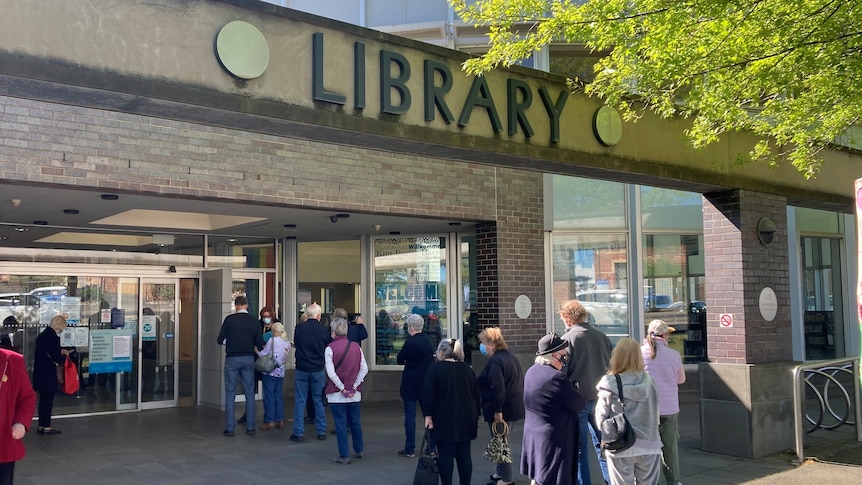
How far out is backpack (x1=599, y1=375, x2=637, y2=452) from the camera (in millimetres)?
5227

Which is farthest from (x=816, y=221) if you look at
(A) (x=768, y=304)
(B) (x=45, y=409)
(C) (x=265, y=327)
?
(B) (x=45, y=409)

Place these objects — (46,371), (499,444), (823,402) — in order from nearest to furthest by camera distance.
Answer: (499,444), (823,402), (46,371)

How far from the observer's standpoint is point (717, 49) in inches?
279

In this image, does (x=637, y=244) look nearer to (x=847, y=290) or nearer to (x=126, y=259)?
(x=847, y=290)

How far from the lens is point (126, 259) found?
1284 cm

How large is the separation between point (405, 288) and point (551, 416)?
29.6 ft

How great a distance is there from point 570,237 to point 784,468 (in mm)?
6119

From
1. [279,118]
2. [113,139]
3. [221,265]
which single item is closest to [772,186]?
[279,118]

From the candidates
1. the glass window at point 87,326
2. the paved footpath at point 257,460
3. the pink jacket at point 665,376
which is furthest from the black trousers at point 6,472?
the glass window at point 87,326

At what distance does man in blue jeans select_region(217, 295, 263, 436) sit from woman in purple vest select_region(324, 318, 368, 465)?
99.6 inches

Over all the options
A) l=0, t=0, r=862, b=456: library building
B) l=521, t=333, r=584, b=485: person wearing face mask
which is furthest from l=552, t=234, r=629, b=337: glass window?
l=521, t=333, r=584, b=485: person wearing face mask

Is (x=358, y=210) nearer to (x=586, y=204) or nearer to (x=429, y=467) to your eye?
(x=586, y=204)

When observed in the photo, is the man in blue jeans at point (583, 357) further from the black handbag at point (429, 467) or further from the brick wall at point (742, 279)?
the brick wall at point (742, 279)

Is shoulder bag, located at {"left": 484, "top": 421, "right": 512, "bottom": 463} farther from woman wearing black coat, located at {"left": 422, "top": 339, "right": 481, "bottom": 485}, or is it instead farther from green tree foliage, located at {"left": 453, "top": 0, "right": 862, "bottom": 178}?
green tree foliage, located at {"left": 453, "top": 0, "right": 862, "bottom": 178}
